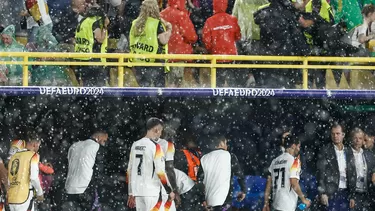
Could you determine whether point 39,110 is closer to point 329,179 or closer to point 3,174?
point 3,174

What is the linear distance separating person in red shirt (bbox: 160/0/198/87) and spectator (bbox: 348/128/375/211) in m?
2.39

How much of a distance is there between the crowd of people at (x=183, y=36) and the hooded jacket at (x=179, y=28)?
0.01 meters

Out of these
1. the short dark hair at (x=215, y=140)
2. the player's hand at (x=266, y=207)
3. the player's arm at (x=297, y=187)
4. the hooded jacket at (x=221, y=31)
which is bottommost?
the player's hand at (x=266, y=207)

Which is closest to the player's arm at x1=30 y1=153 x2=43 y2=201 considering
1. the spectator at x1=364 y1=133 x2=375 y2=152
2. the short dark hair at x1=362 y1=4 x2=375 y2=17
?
the spectator at x1=364 y1=133 x2=375 y2=152

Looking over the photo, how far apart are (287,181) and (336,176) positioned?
64cm

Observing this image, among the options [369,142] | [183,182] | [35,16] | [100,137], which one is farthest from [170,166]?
[369,142]

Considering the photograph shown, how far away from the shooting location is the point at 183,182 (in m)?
18.6

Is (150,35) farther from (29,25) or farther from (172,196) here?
(172,196)

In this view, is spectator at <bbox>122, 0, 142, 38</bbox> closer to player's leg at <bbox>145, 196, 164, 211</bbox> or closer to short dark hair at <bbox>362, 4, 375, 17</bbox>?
player's leg at <bbox>145, 196, 164, 211</bbox>

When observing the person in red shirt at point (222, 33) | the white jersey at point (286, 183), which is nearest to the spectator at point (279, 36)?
the person in red shirt at point (222, 33)

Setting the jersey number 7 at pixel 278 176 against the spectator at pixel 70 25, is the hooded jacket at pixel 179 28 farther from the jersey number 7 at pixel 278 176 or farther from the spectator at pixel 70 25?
the jersey number 7 at pixel 278 176

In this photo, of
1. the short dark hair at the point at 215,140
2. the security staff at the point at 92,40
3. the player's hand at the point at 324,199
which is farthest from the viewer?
the player's hand at the point at 324,199

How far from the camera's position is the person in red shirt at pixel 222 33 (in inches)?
722

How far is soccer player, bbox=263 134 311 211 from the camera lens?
61.5 ft
